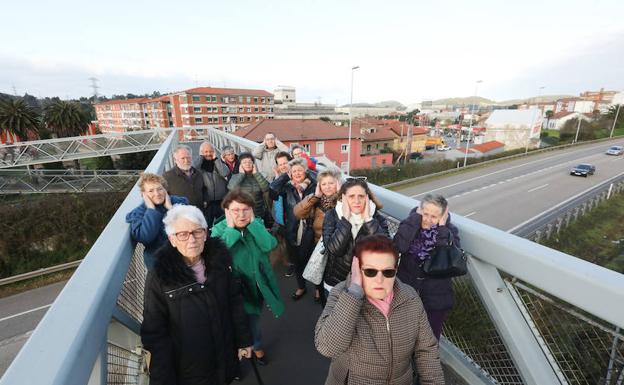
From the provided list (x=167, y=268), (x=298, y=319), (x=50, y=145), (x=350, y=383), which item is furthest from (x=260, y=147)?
(x=50, y=145)

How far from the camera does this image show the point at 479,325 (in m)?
1.93

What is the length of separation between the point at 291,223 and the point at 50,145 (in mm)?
21337

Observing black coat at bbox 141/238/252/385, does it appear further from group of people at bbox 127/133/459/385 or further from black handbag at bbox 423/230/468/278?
black handbag at bbox 423/230/468/278

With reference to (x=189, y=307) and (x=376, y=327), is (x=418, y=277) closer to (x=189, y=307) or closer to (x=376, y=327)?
(x=376, y=327)

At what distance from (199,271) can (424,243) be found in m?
1.43

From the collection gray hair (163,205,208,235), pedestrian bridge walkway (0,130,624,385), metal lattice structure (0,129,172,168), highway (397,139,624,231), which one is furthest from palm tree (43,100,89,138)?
gray hair (163,205,208,235)

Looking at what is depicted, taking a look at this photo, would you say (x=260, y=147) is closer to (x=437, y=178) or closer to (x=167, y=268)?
(x=167, y=268)

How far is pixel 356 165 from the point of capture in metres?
33.3

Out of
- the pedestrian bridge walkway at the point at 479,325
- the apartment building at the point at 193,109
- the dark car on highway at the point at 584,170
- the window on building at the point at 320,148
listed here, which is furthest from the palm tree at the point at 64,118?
the dark car on highway at the point at 584,170

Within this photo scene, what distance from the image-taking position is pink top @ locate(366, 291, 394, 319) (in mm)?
1448

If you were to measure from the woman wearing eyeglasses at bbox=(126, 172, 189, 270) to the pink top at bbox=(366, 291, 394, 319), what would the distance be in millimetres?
1198

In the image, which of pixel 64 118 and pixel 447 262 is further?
pixel 64 118

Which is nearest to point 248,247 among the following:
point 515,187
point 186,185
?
point 186,185

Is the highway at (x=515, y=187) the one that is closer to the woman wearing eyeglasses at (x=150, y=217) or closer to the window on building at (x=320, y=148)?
the window on building at (x=320, y=148)
